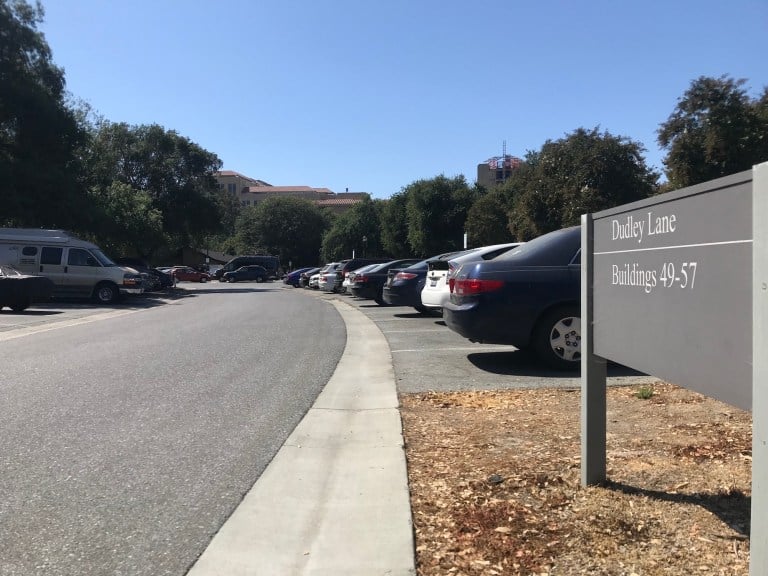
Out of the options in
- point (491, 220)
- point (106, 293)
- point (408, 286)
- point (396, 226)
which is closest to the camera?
point (408, 286)

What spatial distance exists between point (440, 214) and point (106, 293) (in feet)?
111

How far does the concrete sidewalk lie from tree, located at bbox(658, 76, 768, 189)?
19.0m

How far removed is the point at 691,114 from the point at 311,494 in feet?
73.8

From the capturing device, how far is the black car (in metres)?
7.75

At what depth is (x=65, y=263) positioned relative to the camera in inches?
947

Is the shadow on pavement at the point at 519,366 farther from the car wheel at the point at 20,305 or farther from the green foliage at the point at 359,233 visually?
the green foliage at the point at 359,233

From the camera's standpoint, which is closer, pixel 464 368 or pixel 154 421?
pixel 154 421

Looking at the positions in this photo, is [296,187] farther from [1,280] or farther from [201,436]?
[201,436]

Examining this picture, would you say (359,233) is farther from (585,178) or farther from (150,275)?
(585,178)

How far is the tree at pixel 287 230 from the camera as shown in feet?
299

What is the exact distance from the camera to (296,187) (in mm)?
175125

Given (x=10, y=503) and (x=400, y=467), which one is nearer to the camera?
(x=10, y=503)

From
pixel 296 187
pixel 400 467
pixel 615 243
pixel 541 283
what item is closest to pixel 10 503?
pixel 400 467

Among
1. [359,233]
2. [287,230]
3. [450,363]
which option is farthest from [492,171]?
[450,363]
